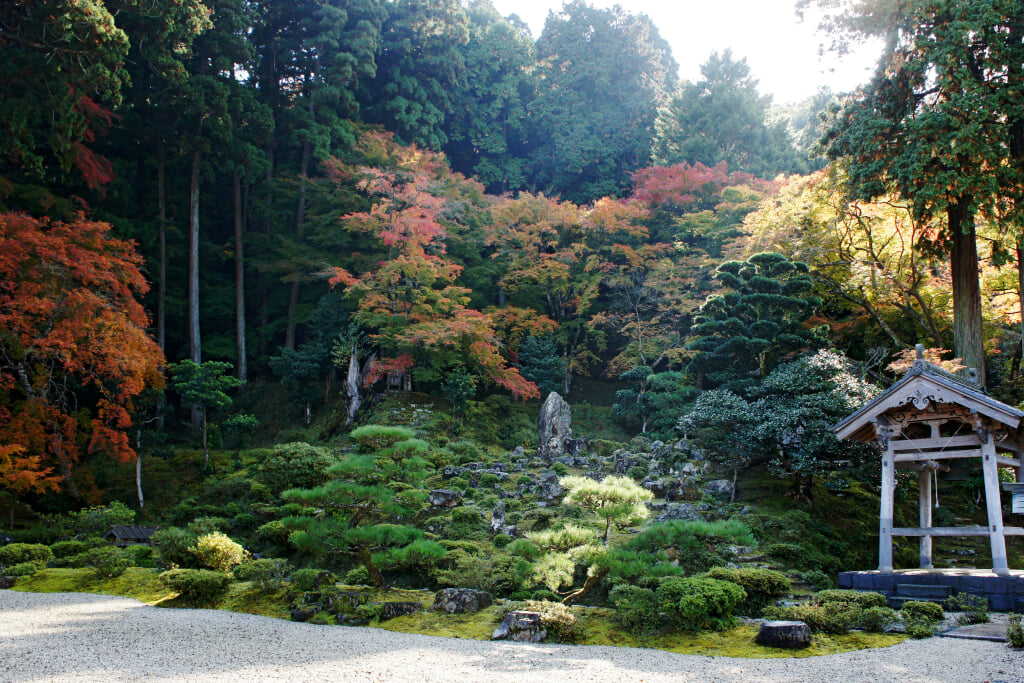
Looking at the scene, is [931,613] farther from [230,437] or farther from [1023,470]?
[230,437]

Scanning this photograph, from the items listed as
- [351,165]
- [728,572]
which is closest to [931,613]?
[728,572]

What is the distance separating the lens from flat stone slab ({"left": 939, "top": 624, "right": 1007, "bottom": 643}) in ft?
17.2

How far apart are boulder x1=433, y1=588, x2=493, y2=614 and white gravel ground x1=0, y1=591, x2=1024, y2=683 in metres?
0.82

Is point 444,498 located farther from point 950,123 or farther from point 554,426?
point 950,123

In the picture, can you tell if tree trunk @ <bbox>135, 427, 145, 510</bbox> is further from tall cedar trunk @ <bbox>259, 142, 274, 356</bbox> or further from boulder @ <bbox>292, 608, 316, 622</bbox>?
boulder @ <bbox>292, 608, 316, 622</bbox>

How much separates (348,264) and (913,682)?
55.9 feet

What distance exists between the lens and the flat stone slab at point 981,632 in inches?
207

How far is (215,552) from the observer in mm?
8305

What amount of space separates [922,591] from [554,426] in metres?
8.67

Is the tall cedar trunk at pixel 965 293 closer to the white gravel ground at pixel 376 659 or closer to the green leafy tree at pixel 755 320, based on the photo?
the green leafy tree at pixel 755 320

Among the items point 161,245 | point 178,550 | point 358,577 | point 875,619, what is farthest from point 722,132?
point 178,550

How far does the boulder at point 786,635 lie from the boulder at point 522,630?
1969 mm

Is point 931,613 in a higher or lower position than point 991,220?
lower

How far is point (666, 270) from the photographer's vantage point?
58.1 feet
